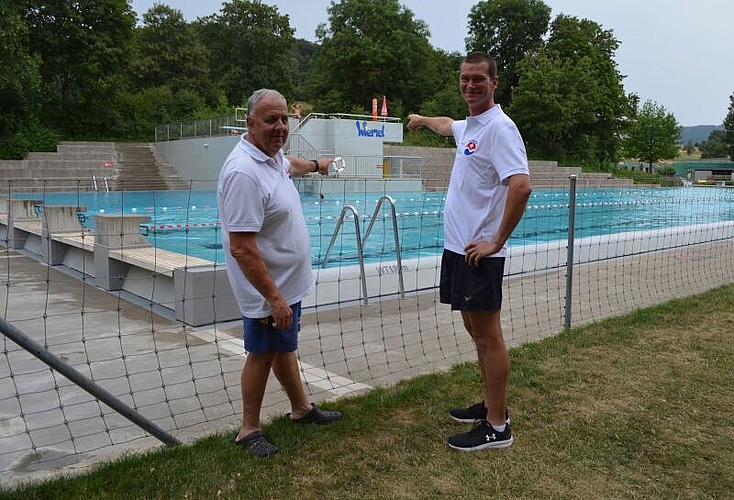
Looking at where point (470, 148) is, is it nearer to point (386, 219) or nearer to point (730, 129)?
point (386, 219)

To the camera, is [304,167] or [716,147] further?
[716,147]

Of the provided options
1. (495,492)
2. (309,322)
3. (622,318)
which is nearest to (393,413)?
(495,492)

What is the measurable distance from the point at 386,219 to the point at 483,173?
7076mm

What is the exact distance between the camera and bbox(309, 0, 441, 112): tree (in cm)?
5131

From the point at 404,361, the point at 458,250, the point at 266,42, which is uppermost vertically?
the point at 266,42

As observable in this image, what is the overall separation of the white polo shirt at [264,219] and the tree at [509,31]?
56.2 meters

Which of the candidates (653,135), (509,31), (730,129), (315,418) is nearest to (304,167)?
(315,418)

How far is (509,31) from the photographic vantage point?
5738 centimetres

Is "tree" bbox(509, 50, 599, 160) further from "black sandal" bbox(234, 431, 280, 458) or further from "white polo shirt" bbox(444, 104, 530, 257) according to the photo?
"black sandal" bbox(234, 431, 280, 458)

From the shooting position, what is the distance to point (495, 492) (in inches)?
105

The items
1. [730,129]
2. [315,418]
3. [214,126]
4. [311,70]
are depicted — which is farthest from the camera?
[730,129]

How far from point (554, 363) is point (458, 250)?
72.4 inches

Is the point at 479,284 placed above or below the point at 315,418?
above

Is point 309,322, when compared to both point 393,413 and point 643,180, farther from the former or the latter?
point 643,180
